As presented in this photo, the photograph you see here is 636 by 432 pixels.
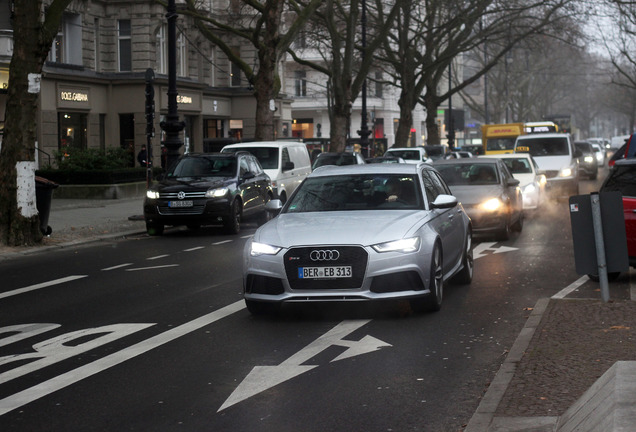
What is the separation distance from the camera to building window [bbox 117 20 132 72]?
45.7 metres

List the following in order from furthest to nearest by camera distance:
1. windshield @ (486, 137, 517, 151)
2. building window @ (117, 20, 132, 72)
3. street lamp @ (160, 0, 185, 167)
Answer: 1. windshield @ (486, 137, 517, 151)
2. building window @ (117, 20, 132, 72)
3. street lamp @ (160, 0, 185, 167)

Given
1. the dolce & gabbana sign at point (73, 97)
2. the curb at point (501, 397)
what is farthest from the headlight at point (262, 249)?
the dolce & gabbana sign at point (73, 97)

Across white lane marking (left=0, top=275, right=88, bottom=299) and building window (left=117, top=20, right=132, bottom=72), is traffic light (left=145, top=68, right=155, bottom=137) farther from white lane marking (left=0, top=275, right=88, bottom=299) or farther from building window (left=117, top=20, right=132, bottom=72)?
building window (left=117, top=20, right=132, bottom=72)

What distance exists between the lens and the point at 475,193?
19250mm

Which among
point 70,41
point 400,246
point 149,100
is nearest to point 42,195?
point 149,100

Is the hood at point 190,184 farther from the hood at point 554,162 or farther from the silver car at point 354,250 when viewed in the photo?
the hood at point 554,162

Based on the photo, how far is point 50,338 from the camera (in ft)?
31.1

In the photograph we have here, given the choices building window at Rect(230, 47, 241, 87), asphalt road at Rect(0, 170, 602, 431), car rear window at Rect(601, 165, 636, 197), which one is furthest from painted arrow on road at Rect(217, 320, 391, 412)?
building window at Rect(230, 47, 241, 87)

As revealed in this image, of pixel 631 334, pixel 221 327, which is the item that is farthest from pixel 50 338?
pixel 631 334

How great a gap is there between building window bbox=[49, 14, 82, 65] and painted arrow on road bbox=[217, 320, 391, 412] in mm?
34807

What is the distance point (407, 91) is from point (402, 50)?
2.69 m

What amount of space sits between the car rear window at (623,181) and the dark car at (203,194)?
32.3 ft

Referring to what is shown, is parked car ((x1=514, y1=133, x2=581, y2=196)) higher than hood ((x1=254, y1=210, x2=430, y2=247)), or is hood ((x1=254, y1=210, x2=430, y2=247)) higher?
parked car ((x1=514, y1=133, x2=581, y2=196))

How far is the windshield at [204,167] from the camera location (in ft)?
73.0
